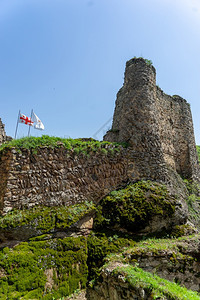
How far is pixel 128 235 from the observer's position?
28.3ft

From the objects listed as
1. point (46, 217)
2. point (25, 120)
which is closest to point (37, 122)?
point (25, 120)

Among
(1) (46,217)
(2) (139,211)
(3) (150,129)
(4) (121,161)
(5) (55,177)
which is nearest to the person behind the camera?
(1) (46,217)

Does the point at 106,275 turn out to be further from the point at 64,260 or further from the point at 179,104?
the point at 179,104

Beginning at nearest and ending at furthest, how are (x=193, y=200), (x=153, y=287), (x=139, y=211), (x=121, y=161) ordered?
1. (x=153, y=287)
2. (x=139, y=211)
3. (x=121, y=161)
4. (x=193, y=200)

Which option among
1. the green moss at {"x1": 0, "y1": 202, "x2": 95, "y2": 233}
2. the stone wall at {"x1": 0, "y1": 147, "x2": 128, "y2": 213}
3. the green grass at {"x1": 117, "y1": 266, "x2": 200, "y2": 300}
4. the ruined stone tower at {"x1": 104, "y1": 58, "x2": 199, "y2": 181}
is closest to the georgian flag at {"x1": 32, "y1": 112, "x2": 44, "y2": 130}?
the ruined stone tower at {"x1": 104, "y1": 58, "x2": 199, "y2": 181}

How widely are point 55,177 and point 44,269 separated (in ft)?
11.4

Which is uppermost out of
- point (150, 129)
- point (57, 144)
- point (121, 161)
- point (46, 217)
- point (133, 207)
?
point (150, 129)

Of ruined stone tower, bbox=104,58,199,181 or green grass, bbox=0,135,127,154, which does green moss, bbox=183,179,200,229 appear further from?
green grass, bbox=0,135,127,154

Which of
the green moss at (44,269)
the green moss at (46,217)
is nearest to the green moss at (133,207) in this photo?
the green moss at (46,217)

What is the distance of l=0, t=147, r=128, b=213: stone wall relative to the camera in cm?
751

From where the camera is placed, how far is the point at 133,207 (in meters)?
9.08

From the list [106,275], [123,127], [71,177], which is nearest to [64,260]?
[106,275]

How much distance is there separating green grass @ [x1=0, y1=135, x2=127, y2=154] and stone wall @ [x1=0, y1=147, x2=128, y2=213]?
0.69ft

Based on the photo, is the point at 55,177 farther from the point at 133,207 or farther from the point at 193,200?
the point at 193,200
